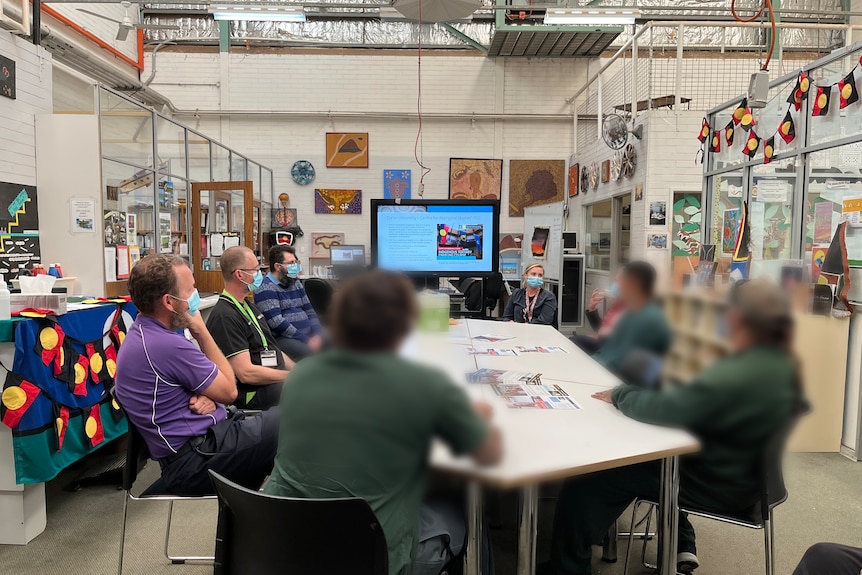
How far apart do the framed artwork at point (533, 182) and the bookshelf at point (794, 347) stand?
8.54m

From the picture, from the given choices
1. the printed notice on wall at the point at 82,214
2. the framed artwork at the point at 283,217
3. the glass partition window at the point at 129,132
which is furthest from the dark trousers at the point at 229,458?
the framed artwork at the point at 283,217

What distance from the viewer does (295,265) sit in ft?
2.13

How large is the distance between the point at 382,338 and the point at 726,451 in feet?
0.42

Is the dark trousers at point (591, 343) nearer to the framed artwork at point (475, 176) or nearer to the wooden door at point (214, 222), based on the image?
the wooden door at point (214, 222)

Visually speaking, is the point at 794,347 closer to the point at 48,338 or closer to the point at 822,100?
the point at 48,338

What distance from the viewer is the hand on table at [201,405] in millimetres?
1588

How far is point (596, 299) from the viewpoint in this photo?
0.96ft

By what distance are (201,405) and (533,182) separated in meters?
7.60

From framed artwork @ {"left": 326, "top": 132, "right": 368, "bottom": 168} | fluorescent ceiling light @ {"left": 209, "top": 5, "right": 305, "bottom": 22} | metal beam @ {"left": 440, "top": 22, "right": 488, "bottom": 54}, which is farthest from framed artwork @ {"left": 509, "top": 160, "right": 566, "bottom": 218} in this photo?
fluorescent ceiling light @ {"left": 209, "top": 5, "right": 305, "bottom": 22}

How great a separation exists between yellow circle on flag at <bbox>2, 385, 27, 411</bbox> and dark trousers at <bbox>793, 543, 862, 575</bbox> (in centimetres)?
273

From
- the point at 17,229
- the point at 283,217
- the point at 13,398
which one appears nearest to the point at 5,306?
the point at 13,398

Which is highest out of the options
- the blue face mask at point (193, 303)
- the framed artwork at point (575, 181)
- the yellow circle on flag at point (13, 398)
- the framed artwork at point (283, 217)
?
the framed artwork at point (283, 217)

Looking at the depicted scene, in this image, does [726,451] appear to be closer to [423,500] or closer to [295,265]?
[423,500]

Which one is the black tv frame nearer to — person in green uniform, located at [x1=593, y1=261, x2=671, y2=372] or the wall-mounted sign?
person in green uniform, located at [x1=593, y1=261, x2=671, y2=372]
